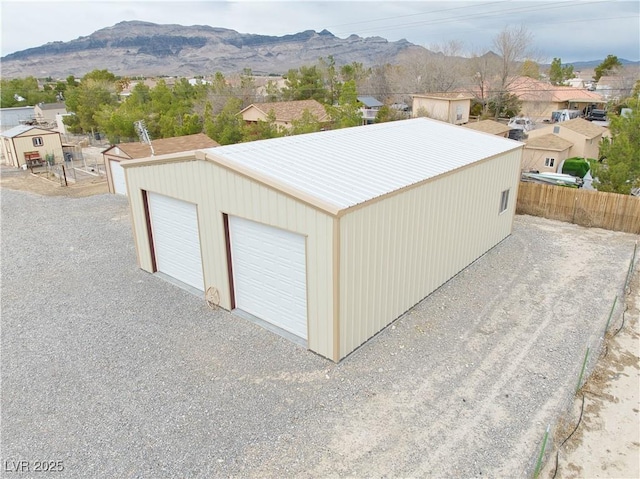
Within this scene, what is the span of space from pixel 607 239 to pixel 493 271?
213 inches

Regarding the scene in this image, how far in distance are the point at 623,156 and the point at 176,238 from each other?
15477mm

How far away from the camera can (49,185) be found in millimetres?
22656

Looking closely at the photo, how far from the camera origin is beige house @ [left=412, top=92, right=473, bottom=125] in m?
36.0

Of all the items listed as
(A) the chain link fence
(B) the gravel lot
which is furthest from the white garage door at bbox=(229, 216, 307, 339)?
(A) the chain link fence

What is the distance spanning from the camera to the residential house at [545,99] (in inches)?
1901

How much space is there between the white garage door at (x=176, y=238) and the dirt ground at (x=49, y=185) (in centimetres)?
1180

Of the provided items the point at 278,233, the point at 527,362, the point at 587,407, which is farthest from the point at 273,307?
the point at 587,407

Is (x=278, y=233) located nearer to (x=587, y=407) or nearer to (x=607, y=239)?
(x=587, y=407)

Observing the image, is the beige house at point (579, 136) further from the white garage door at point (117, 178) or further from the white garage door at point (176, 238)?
the white garage door at point (176, 238)

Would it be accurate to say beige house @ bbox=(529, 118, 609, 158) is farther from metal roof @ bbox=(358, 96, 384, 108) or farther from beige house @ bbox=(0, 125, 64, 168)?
beige house @ bbox=(0, 125, 64, 168)

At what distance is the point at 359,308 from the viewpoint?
789cm

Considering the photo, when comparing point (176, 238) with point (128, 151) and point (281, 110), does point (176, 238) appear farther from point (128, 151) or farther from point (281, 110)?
point (281, 110)

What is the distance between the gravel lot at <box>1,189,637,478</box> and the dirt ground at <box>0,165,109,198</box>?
10.4 metres

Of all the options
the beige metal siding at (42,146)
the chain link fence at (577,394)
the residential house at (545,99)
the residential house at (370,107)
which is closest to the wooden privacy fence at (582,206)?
the chain link fence at (577,394)
